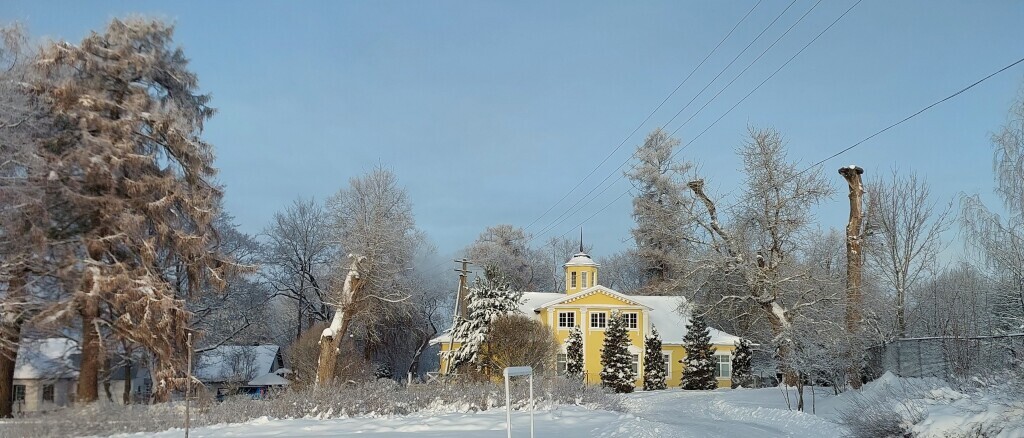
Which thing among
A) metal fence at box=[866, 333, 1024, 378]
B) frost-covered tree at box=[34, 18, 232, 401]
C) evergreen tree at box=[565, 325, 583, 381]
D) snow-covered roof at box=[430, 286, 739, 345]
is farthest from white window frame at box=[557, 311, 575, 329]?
frost-covered tree at box=[34, 18, 232, 401]

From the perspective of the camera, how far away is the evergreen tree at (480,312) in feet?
104

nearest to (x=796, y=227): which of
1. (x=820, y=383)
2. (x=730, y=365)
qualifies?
(x=820, y=383)

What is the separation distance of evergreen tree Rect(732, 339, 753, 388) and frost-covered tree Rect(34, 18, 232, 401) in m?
26.3

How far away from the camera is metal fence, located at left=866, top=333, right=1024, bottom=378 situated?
15242 mm

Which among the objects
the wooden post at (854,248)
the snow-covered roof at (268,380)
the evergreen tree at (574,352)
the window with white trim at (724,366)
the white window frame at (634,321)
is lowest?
the snow-covered roof at (268,380)

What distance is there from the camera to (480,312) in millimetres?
32250

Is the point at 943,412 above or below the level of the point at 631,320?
below

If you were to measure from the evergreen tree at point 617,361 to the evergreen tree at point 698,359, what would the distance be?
3.14 m

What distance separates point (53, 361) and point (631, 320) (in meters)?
29.5

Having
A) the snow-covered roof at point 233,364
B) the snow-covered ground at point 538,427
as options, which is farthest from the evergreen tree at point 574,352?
the snow-covered ground at point 538,427

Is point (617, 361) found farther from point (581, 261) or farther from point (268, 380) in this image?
point (268, 380)

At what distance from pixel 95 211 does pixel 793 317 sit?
→ 24034 mm

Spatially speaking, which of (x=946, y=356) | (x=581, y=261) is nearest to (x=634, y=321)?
(x=581, y=261)

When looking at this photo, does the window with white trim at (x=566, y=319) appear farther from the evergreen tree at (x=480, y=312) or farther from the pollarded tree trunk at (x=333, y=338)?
the pollarded tree trunk at (x=333, y=338)
